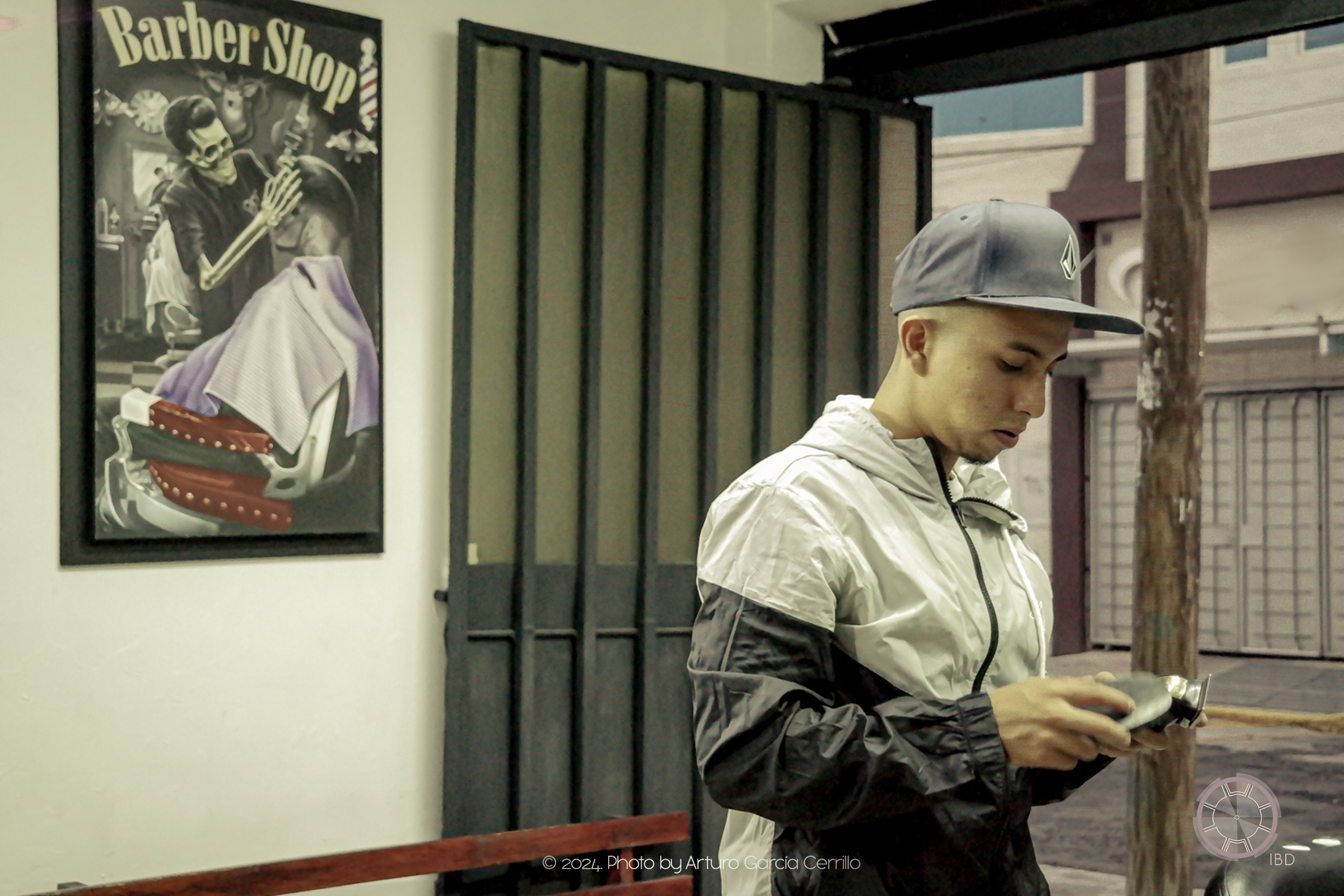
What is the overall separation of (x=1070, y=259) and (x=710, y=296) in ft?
6.04

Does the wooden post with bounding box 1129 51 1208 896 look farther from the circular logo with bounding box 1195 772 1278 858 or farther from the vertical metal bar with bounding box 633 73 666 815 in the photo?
the vertical metal bar with bounding box 633 73 666 815

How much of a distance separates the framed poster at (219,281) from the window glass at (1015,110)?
7961 mm

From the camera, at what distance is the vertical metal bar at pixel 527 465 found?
277 centimetres

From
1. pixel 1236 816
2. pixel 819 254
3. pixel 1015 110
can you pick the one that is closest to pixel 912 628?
pixel 819 254

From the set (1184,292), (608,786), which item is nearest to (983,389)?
(608,786)

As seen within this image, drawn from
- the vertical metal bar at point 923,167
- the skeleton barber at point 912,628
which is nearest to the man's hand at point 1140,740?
the skeleton barber at point 912,628

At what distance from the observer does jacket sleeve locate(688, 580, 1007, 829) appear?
1035mm

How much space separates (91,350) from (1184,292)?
137 inches

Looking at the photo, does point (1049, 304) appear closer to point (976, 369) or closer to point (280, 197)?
point (976, 369)


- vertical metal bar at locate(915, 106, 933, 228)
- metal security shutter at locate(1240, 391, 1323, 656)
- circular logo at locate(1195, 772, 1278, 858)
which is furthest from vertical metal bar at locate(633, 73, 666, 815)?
metal security shutter at locate(1240, 391, 1323, 656)

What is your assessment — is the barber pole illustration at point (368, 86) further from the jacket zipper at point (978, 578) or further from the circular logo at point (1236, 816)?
the circular logo at point (1236, 816)

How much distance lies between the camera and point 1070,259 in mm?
1201

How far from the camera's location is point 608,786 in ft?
9.50

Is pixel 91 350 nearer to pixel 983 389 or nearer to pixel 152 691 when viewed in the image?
pixel 152 691
